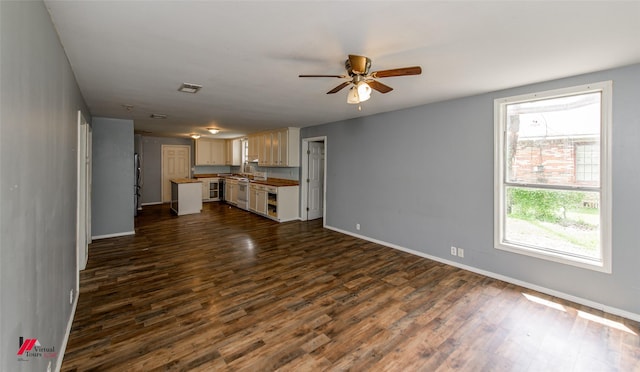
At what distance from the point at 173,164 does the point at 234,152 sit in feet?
6.89

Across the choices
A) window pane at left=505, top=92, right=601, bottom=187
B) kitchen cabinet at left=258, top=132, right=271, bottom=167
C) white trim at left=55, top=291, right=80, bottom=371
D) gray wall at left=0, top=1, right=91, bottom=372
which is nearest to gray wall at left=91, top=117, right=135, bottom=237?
white trim at left=55, top=291, right=80, bottom=371

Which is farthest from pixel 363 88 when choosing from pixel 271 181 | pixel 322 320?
pixel 271 181

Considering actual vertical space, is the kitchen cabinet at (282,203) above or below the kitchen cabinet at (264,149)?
below

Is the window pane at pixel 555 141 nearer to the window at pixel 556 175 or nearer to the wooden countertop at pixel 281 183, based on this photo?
the window at pixel 556 175

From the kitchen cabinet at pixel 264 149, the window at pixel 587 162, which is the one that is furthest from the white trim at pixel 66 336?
the kitchen cabinet at pixel 264 149

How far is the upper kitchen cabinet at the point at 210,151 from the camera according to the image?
932 centimetres

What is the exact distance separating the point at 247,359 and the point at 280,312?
0.65 meters

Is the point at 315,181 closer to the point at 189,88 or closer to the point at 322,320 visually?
the point at 189,88

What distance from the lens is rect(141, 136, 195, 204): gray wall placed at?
884 centimetres

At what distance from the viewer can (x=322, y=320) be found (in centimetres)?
252

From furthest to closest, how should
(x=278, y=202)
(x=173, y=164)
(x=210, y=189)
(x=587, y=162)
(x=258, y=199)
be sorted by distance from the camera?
(x=210, y=189), (x=173, y=164), (x=258, y=199), (x=278, y=202), (x=587, y=162)

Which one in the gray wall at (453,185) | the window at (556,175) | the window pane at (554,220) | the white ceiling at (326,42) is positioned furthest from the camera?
the window pane at (554,220)

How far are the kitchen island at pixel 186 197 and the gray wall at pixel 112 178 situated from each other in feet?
6.47

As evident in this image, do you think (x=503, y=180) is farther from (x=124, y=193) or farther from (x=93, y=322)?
(x=124, y=193)
